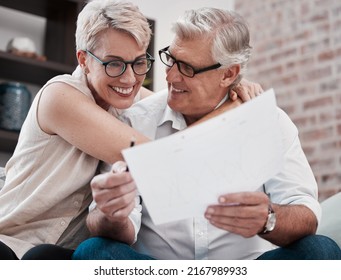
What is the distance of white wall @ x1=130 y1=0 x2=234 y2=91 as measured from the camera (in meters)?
3.66

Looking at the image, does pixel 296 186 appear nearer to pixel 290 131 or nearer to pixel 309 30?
pixel 290 131

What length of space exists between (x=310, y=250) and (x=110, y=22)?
0.76 meters

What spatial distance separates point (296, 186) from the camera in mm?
1602

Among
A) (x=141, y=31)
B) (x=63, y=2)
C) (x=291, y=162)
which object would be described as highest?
(x=141, y=31)

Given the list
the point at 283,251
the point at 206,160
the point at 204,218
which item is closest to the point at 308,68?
the point at 204,218

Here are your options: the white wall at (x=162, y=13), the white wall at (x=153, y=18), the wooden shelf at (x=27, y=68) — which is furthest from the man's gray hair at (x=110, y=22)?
the white wall at (x=162, y=13)

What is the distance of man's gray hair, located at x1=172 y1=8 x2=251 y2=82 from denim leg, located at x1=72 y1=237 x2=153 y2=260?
628 millimetres

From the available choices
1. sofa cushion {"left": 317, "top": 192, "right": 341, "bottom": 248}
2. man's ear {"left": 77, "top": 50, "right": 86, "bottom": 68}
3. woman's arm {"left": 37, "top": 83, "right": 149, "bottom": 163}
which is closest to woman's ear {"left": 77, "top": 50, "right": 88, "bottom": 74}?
man's ear {"left": 77, "top": 50, "right": 86, "bottom": 68}

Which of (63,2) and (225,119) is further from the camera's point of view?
(63,2)

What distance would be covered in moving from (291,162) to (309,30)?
6.21 feet

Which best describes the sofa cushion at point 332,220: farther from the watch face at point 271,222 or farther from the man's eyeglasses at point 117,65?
the man's eyeglasses at point 117,65

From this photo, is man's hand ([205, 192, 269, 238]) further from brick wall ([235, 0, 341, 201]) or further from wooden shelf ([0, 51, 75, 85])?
wooden shelf ([0, 51, 75, 85])
